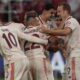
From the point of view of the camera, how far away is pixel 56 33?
→ 35.0 feet

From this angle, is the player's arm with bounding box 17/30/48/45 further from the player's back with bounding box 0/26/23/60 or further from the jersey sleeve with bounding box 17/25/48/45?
the player's back with bounding box 0/26/23/60

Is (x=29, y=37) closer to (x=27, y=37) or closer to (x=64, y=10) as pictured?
(x=27, y=37)

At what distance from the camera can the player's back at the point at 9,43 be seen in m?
10.5

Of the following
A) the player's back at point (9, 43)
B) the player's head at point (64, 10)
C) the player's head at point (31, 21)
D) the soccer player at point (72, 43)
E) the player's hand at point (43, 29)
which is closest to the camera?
the player's back at point (9, 43)

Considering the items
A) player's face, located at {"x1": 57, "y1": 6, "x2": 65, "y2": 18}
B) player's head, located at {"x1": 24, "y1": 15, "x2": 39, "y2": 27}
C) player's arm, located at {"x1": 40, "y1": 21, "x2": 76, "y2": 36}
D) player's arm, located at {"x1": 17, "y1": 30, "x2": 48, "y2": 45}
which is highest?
player's face, located at {"x1": 57, "y1": 6, "x2": 65, "y2": 18}

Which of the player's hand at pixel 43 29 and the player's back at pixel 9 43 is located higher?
the player's hand at pixel 43 29

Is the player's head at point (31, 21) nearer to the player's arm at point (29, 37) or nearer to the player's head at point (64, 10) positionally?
the player's arm at point (29, 37)

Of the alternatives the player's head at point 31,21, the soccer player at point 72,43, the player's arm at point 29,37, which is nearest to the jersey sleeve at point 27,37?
the player's arm at point 29,37

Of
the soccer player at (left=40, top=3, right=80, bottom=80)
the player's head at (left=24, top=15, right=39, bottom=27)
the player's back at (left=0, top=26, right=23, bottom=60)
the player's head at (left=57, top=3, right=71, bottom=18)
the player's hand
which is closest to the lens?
the player's back at (left=0, top=26, right=23, bottom=60)

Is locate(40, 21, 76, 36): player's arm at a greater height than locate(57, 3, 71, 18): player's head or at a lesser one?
lesser

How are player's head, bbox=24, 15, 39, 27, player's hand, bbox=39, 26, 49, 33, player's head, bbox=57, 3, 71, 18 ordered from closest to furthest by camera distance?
player's hand, bbox=39, 26, 49, 33, player's head, bbox=57, 3, 71, 18, player's head, bbox=24, 15, 39, 27

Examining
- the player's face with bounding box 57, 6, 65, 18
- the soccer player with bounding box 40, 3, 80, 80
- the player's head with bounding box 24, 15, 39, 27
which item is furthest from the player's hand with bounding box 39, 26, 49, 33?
the player's face with bounding box 57, 6, 65, 18

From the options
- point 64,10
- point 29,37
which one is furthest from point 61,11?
point 29,37

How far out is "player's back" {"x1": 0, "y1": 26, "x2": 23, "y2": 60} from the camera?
1052cm
